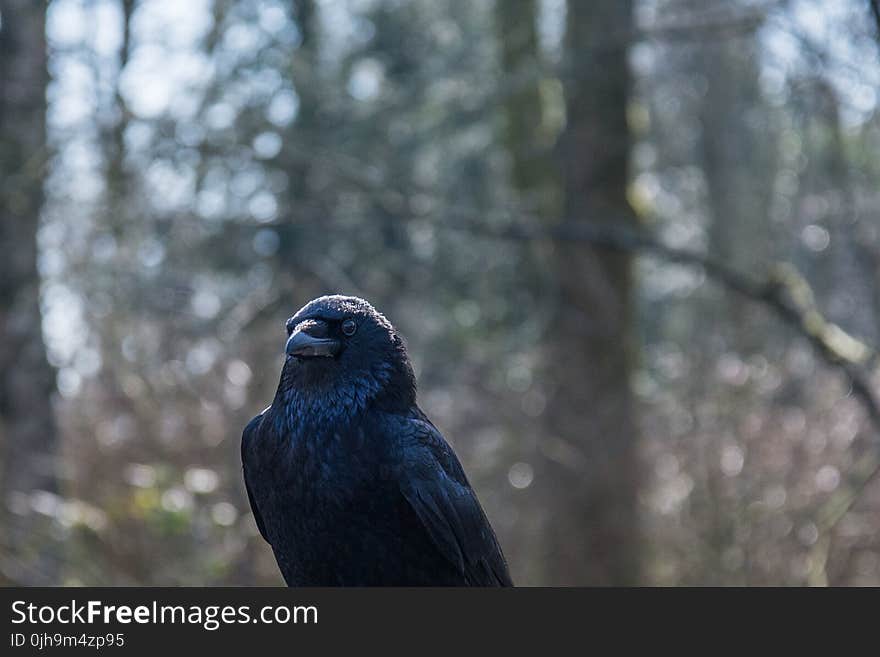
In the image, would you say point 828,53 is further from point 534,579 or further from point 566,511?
point 534,579

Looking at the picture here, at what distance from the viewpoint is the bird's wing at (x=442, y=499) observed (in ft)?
10.9

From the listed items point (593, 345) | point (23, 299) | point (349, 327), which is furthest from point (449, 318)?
point (349, 327)

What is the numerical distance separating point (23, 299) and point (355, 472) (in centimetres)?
543

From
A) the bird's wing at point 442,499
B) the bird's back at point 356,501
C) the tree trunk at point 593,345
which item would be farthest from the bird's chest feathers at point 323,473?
the tree trunk at point 593,345

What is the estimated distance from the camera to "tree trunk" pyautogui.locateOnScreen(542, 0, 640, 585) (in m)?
8.66

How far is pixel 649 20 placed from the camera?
10234mm

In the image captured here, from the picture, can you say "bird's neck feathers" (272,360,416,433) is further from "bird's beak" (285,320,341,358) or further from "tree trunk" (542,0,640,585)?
"tree trunk" (542,0,640,585)

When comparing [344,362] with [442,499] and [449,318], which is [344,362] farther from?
[449,318]

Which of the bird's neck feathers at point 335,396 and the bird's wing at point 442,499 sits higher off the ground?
the bird's neck feathers at point 335,396

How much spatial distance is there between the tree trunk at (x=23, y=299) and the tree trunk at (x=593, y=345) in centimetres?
363

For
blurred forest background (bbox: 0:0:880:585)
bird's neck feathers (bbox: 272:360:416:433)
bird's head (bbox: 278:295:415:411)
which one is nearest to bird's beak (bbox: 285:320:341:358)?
bird's head (bbox: 278:295:415:411)

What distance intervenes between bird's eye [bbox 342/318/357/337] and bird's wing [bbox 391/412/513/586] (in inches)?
11.5

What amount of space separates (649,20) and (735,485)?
4407 mm

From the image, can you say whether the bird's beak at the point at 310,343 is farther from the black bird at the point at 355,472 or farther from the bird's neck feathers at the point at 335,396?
the bird's neck feathers at the point at 335,396
